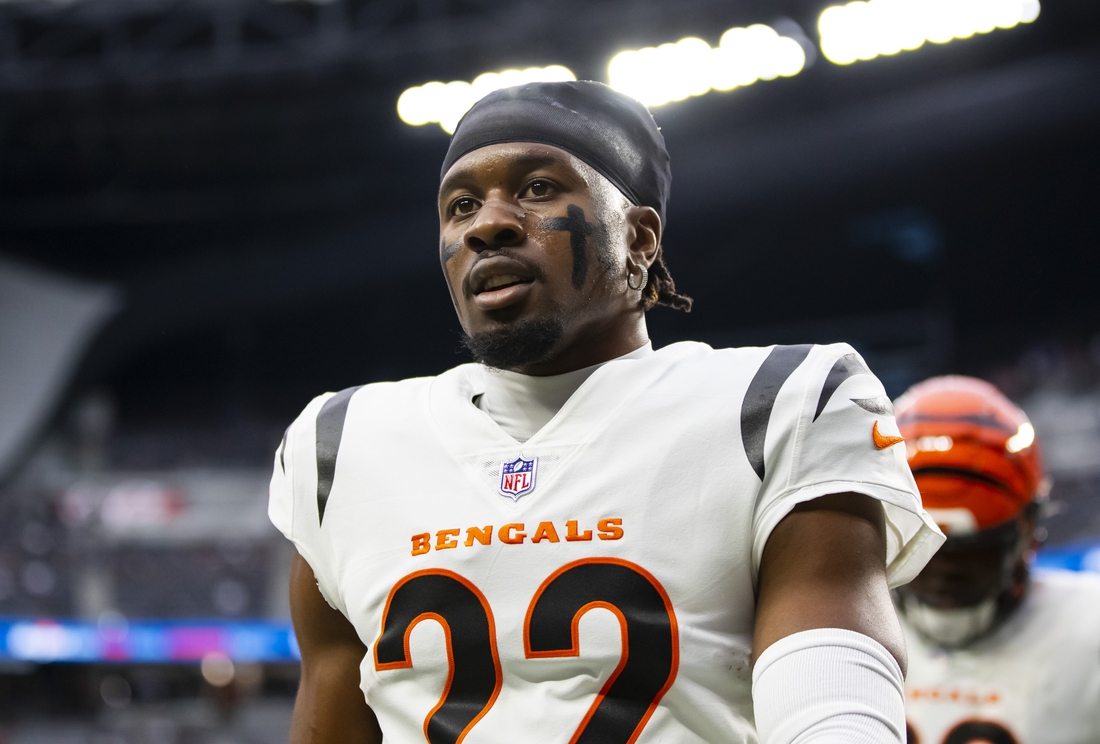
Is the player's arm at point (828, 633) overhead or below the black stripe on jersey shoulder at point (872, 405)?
below

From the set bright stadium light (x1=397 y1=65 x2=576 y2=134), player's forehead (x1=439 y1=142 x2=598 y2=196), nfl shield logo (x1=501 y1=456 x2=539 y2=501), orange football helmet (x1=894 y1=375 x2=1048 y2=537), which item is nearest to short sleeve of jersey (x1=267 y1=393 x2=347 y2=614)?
nfl shield logo (x1=501 y1=456 x2=539 y2=501)

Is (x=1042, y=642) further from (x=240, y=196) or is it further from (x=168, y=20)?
(x=240, y=196)

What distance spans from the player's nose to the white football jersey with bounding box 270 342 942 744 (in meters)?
0.23

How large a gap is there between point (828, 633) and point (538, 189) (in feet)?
2.37

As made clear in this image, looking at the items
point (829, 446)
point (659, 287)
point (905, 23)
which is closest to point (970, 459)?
point (659, 287)

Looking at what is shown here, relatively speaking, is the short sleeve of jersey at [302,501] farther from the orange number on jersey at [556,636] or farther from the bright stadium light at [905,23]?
the bright stadium light at [905,23]

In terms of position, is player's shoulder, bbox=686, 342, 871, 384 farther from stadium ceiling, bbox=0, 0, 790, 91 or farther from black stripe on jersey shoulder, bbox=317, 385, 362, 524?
stadium ceiling, bbox=0, 0, 790, 91

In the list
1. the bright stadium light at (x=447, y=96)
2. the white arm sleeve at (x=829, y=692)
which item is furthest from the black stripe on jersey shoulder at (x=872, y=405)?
the bright stadium light at (x=447, y=96)

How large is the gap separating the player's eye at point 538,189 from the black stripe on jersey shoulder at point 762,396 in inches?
15.3

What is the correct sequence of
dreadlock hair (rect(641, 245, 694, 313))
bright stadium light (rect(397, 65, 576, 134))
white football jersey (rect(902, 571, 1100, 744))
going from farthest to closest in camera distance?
bright stadium light (rect(397, 65, 576, 134)) < white football jersey (rect(902, 571, 1100, 744)) < dreadlock hair (rect(641, 245, 694, 313))

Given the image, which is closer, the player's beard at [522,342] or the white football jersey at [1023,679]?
the player's beard at [522,342]

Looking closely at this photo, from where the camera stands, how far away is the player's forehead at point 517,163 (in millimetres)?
1577

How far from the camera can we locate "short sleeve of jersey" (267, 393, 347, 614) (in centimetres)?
158

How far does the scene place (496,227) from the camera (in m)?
1.53
